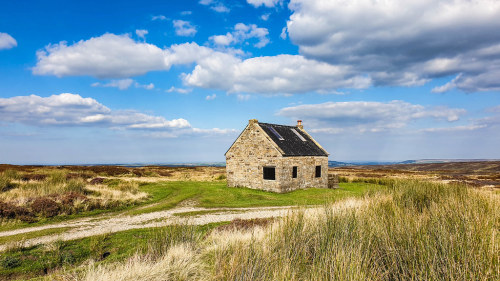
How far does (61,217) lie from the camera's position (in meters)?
15.9

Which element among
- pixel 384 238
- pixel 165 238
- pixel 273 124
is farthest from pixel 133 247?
pixel 273 124

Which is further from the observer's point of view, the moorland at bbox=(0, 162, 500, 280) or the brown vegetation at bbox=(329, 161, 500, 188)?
the brown vegetation at bbox=(329, 161, 500, 188)

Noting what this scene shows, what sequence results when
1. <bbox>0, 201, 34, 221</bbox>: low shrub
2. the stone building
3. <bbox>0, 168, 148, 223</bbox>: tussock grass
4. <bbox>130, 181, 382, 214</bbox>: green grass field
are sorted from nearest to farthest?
<bbox>0, 201, 34, 221</bbox>: low shrub → <bbox>0, 168, 148, 223</bbox>: tussock grass → <bbox>130, 181, 382, 214</bbox>: green grass field → the stone building

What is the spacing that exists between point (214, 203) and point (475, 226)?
57.0 ft

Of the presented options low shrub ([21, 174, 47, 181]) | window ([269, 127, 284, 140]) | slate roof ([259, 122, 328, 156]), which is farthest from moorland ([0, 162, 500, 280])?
window ([269, 127, 284, 140])

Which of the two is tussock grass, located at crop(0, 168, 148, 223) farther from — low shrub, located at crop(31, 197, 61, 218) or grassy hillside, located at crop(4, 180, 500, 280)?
grassy hillside, located at crop(4, 180, 500, 280)

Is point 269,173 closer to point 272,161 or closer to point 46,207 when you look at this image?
point 272,161

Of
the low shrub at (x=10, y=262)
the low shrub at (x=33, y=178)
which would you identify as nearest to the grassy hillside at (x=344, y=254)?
the low shrub at (x=10, y=262)

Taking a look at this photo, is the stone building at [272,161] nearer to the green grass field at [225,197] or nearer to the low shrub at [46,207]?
the green grass field at [225,197]

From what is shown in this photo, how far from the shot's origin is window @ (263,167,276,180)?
26244 mm

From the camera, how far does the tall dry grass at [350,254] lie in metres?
4.30

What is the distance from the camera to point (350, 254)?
502cm

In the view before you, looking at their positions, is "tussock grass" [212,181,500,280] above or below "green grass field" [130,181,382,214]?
above

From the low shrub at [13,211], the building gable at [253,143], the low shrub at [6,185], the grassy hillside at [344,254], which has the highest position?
the building gable at [253,143]
